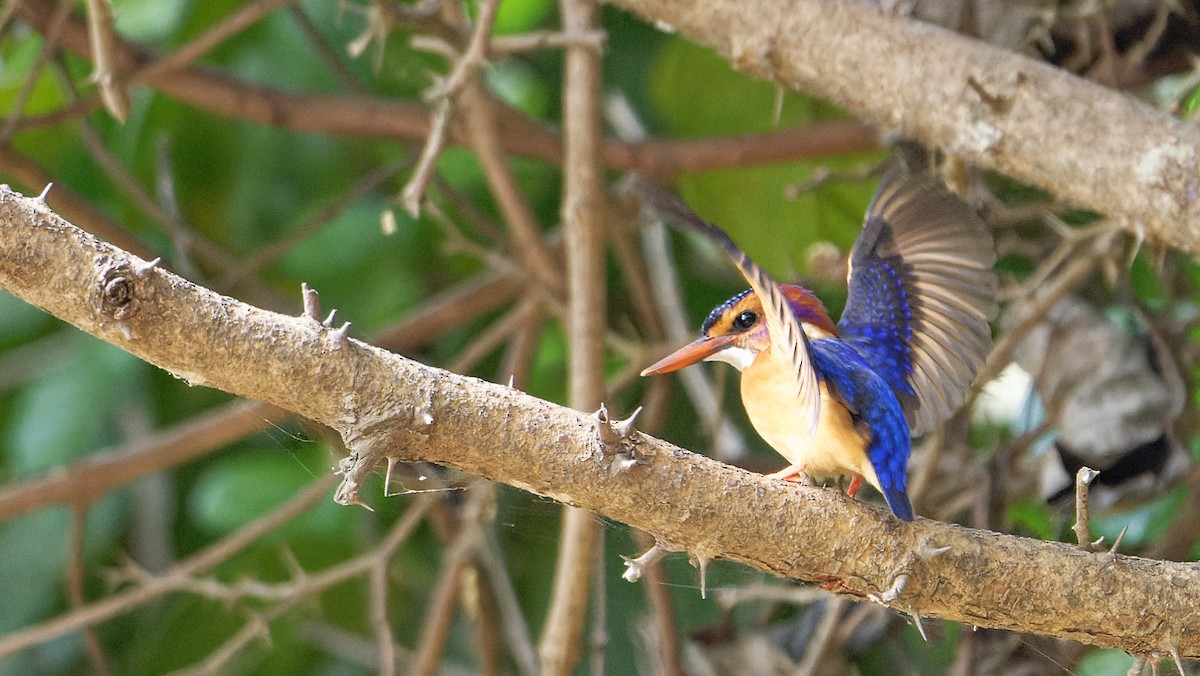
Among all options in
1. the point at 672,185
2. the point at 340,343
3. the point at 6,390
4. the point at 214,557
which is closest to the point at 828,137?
the point at 672,185

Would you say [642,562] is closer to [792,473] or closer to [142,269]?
[792,473]

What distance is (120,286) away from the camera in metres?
0.91

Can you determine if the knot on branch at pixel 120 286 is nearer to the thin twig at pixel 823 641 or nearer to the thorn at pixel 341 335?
the thorn at pixel 341 335

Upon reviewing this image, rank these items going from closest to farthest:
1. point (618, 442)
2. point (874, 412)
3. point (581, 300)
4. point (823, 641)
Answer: point (618, 442) → point (874, 412) → point (581, 300) → point (823, 641)

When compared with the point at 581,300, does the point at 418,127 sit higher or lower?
higher

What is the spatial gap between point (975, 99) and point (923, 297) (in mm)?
389

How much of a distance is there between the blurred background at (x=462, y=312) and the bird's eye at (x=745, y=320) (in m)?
0.52

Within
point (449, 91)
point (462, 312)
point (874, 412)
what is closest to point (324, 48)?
point (462, 312)

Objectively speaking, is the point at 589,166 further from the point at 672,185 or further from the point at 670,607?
the point at 670,607

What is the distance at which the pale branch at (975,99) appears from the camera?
5.11 feet

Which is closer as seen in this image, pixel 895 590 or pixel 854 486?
pixel 895 590

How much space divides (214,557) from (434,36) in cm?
100

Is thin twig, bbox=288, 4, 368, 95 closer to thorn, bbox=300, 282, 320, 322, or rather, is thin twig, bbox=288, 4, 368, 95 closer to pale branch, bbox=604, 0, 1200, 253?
pale branch, bbox=604, 0, 1200, 253

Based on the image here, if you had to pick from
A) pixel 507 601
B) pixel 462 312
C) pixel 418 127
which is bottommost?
pixel 507 601
